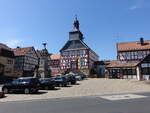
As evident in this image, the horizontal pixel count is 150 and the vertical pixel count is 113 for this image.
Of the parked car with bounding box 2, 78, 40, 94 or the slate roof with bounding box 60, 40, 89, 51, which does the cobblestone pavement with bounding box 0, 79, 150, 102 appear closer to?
the parked car with bounding box 2, 78, 40, 94

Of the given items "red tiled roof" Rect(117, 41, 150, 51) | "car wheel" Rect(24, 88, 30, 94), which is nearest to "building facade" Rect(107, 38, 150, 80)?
"red tiled roof" Rect(117, 41, 150, 51)

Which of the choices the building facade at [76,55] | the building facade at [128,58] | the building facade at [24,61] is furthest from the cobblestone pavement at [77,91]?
the building facade at [24,61]

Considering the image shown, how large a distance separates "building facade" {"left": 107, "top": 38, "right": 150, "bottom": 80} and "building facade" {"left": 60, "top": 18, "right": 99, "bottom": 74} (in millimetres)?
8873

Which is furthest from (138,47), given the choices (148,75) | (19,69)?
(19,69)

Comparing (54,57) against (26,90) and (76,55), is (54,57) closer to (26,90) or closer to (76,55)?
(76,55)

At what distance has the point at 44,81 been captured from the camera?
23.9m

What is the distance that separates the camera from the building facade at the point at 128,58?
167ft

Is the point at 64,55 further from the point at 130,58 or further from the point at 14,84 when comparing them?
the point at 14,84

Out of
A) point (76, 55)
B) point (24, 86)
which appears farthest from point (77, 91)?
point (76, 55)

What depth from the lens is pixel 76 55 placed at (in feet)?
205

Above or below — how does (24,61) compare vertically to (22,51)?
below

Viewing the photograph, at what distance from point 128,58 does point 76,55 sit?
16625mm

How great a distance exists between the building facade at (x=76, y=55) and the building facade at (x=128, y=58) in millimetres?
8873

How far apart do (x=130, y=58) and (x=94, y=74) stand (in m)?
12.3
